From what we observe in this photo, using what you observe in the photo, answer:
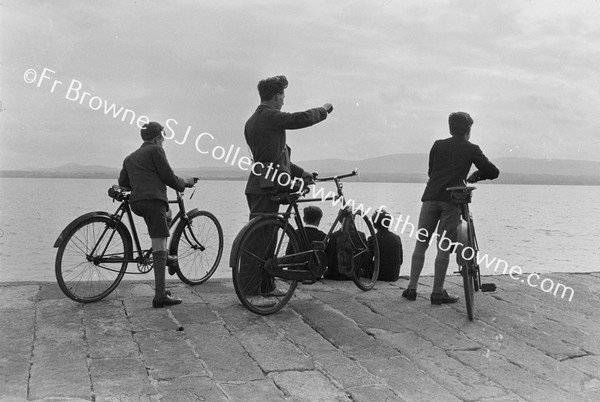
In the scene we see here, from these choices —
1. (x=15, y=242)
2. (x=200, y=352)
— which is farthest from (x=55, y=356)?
(x=15, y=242)

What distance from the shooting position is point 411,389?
367 centimetres

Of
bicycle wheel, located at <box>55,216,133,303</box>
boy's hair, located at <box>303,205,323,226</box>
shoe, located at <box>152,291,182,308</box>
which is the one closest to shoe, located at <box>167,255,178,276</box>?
bicycle wheel, located at <box>55,216,133,303</box>

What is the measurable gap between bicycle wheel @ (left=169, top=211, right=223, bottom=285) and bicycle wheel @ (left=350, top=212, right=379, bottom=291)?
141cm

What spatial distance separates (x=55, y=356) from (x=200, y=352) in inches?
34.9

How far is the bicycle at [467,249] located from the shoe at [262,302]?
1.55 m

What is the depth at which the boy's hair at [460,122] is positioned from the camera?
5.67 m

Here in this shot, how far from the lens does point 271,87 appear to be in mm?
5504

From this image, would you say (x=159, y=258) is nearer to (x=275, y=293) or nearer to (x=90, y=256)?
(x=90, y=256)

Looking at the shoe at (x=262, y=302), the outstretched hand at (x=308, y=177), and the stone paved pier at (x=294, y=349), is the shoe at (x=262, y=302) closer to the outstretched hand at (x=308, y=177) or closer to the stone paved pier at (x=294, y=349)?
the stone paved pier at (x=294, y=349)

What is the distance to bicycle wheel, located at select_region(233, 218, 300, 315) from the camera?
16.5 feet

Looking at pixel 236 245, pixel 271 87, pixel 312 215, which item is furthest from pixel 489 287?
pixel 271 87

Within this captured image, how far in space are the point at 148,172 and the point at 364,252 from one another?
7.20 ft

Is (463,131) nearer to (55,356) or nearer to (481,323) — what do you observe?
(481,323)

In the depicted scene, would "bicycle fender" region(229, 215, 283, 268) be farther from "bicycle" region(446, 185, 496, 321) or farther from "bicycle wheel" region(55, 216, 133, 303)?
"bicycle" region(446, 185, 496, 321)
